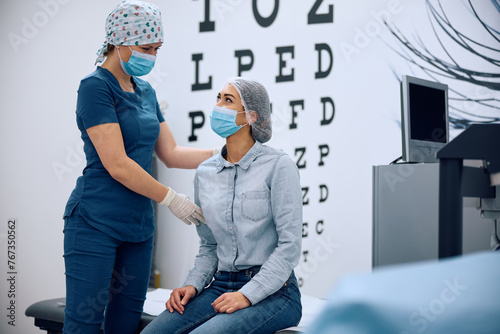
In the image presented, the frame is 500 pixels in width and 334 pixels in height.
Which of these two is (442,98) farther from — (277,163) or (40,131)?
(40,131)

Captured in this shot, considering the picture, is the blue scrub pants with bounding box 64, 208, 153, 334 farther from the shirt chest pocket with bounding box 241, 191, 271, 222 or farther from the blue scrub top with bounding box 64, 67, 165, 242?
the shirt chest pocket with bounding box 241, 191, 271, 222

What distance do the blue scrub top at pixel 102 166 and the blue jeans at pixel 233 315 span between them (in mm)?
279

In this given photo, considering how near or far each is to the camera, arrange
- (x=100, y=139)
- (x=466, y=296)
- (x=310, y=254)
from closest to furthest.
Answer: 1. (x=466, y=296)
2. (x=100, y=139)
3. (x=310, y=254)

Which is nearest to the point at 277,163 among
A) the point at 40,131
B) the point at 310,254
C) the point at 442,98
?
the point at 442,98

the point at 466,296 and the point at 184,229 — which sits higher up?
the point at 466,296

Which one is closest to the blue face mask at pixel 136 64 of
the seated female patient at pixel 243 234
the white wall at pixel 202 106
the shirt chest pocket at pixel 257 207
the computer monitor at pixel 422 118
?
the seated female patient at pixel 243 234

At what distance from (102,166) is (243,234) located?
19.7 inches

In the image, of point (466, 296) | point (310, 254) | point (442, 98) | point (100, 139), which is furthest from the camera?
point (310, 254)

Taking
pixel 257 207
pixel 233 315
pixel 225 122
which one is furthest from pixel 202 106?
pixel 233 315

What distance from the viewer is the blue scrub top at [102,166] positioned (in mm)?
1561

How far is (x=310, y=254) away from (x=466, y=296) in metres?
2.81

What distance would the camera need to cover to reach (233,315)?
139 centimetres

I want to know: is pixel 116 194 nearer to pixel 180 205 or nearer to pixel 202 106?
pixel 180 205

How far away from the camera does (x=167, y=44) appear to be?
326 cm
